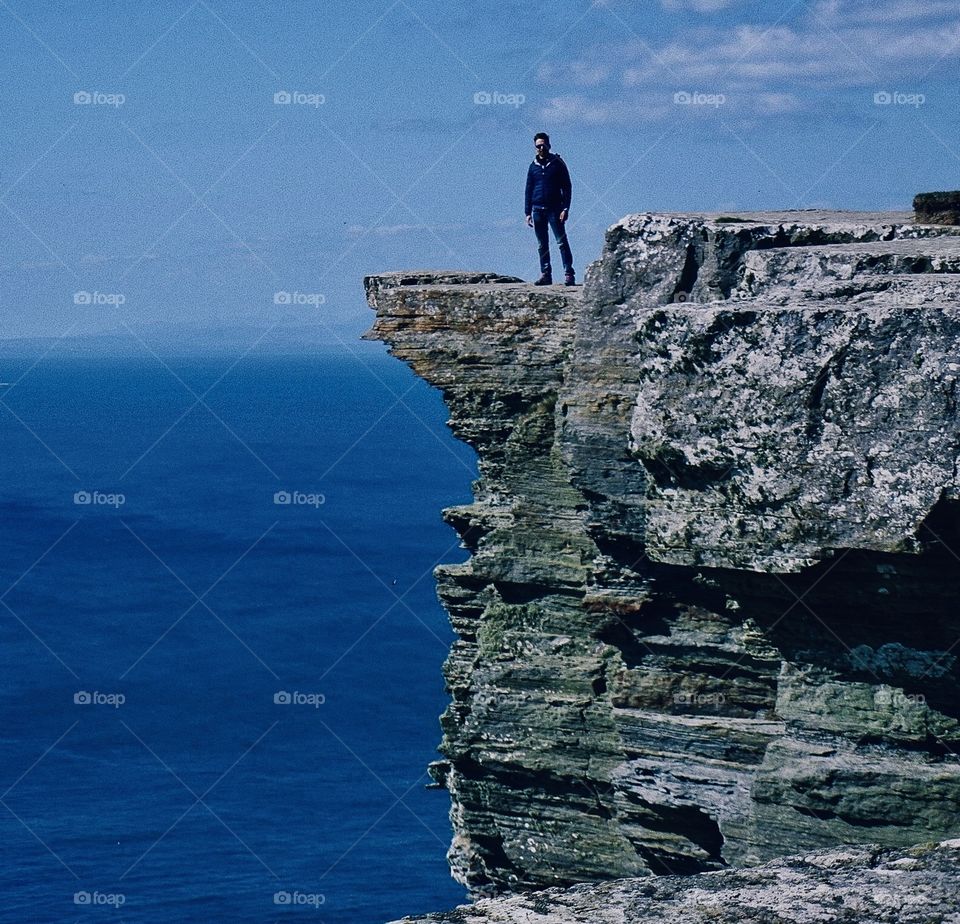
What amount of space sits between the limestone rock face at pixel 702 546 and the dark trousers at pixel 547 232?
61cm

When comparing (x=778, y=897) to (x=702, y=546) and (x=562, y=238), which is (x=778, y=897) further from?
(x=562, y=238)

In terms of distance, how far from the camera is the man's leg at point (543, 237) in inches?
920

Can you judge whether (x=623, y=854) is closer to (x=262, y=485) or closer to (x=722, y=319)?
(x=722, y=319)

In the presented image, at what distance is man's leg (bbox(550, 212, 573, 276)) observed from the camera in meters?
23.4

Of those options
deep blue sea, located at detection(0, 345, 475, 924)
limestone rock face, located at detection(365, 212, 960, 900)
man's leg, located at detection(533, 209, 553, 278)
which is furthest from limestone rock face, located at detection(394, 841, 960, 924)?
deep blue sea, located at detection(0, 345, 475, 924)

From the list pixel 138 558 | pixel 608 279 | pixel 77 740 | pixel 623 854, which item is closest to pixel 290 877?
pixel 77 740

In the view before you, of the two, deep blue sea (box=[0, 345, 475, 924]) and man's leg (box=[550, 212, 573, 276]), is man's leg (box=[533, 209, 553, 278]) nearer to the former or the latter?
man's leg (box=[550, 212, 573, 276])

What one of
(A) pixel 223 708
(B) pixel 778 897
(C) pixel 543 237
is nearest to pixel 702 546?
(B) pixel 778 897

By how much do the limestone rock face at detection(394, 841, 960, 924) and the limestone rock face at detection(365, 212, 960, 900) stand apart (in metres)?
3.35

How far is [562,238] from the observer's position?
77.7 ft

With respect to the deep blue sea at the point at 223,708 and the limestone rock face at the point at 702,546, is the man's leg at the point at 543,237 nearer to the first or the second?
the limestone rock face at the point at 702,546

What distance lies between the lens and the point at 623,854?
67.8ft

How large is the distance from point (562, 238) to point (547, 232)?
0.27 metres

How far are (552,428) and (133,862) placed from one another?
43.8 metres
